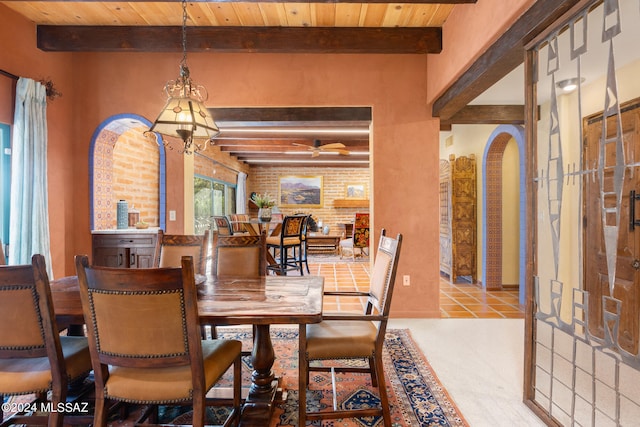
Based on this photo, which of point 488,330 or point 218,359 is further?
point 488,330

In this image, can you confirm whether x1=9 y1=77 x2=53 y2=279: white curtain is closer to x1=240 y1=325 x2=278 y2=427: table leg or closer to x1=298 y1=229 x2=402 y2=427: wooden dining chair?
x1=240 y1=325 x2=278 y2=427: table leg

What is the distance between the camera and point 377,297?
2.04 metres

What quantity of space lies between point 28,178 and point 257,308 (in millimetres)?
2620

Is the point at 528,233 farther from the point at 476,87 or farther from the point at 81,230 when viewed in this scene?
the point at 81,230

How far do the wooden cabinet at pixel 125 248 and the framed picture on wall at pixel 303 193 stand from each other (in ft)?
22.0

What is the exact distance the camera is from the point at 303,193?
10.2 m

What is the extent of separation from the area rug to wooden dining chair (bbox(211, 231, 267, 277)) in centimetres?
71

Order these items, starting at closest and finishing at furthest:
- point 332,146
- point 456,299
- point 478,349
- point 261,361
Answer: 1. point 261,361
2. point 478,349
3. point 456,299
4. point 332,146

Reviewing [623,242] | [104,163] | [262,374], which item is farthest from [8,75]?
[623,242]

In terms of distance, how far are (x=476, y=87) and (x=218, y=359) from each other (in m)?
2.72

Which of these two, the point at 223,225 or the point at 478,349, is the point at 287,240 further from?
the point at 478,349

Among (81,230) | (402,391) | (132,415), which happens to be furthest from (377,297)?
(81,230)

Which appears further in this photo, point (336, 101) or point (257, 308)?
point (336, 101)

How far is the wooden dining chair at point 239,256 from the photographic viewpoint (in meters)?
2.60
